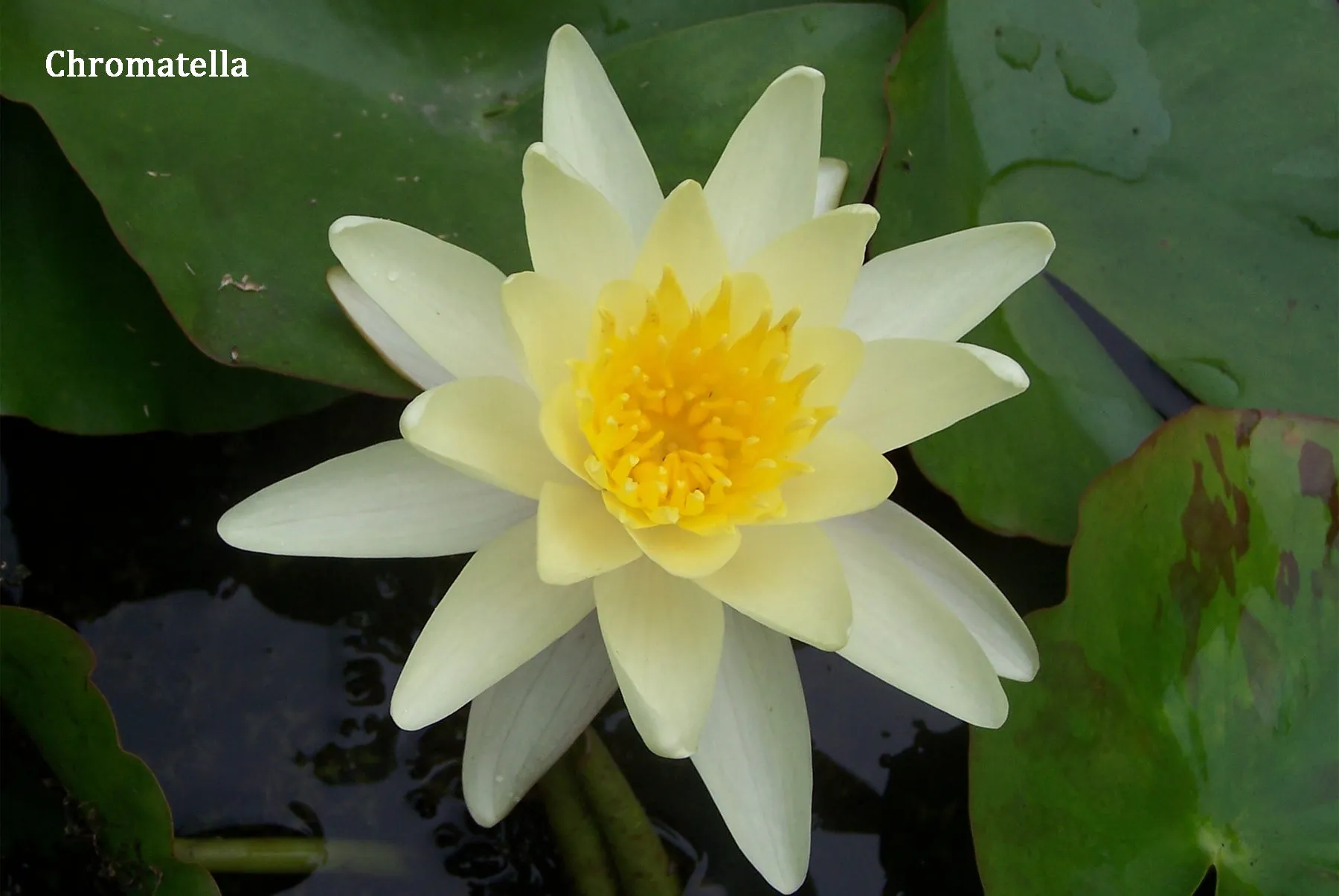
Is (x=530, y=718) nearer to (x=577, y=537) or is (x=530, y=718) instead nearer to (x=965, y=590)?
(x=577, y=537)

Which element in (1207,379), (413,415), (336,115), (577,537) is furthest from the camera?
(1207,379)

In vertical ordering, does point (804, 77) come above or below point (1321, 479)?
above

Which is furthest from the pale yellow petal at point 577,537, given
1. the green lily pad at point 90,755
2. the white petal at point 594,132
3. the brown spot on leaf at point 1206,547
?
the brown spot on leaf at point 1206,547

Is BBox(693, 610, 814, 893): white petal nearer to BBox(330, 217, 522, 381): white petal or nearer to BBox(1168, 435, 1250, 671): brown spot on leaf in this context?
BBox(330, 217, 522, 381): white petal

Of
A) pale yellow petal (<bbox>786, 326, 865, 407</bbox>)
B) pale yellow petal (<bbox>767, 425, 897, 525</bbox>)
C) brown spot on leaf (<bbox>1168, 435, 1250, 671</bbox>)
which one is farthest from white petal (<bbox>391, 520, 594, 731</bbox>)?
brown spot on leaf (<bbox>1168, 435, 1250, 671</bbox>)

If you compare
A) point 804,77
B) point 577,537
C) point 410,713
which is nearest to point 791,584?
point 577,537

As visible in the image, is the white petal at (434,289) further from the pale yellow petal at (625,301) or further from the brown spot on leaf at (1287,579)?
the brown spot on leaf at (1287,579)
